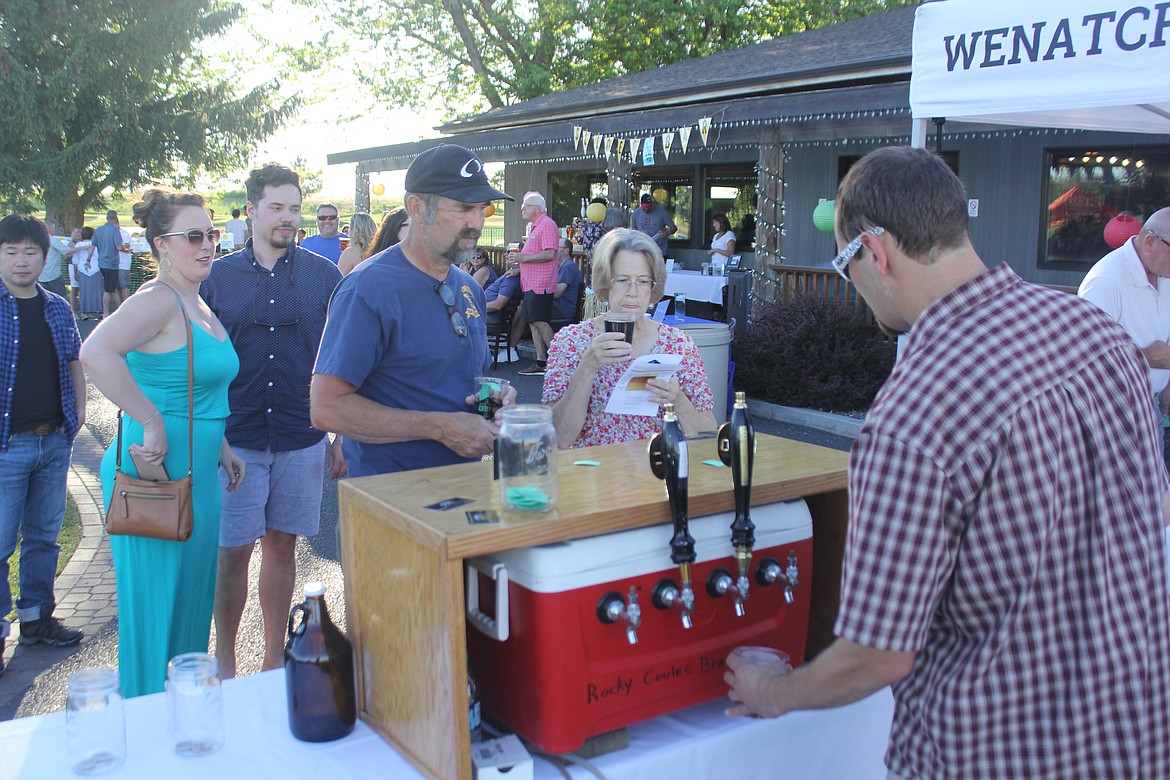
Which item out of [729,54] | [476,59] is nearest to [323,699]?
[729,54]

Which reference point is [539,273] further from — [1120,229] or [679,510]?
[679,510]

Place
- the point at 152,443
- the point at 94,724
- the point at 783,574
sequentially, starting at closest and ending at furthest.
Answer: the point at 94,724, the point at 783,574, the point at 152,443

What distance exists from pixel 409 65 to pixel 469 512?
30.1 metres

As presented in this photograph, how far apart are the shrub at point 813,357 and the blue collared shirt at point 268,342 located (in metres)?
6.17

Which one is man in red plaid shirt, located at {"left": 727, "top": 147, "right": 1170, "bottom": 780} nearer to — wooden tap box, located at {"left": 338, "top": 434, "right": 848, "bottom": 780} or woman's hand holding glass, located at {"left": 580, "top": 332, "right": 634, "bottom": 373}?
wooden tap box, located at {"left": 338, "top": 434, "right": 848, "bottom": 780}

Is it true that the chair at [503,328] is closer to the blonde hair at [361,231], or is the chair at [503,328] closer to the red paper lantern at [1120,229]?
the blonde hair at [361,231]

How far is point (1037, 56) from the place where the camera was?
495cm

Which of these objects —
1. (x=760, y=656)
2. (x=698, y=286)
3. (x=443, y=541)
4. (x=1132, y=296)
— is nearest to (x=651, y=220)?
(x=698, y=286)

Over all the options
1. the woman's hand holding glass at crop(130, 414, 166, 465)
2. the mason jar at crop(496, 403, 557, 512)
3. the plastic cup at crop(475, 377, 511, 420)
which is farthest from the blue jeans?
the mason jar at crop(496, 403, 557, 512)

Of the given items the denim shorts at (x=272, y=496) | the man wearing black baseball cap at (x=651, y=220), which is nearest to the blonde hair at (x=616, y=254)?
the denim shorts at (x=272, y=496)

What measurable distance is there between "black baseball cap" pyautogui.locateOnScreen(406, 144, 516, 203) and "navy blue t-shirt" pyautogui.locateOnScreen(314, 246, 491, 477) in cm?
23

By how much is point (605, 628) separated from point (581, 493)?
11.3 inches

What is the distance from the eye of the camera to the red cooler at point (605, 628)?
1.70 m

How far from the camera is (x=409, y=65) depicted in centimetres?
2961
